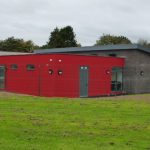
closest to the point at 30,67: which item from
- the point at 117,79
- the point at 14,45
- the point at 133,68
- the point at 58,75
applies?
the point at 58,75

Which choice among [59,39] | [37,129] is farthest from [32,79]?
[59,39]

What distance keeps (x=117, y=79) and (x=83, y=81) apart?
19.7 ft

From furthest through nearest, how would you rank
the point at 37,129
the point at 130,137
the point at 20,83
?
the point at 20,83, the point at 37,129, the point at 130,137

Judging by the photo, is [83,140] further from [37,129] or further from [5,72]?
[5,72]

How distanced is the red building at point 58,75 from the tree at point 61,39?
141 feet

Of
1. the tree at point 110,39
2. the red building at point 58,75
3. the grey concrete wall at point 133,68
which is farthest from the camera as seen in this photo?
the tree at point 110,39

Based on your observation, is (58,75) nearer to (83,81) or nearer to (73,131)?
(83,81)

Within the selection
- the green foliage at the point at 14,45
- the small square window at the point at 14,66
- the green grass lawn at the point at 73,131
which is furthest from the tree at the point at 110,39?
A: the green grass lawn at the point at 73,131

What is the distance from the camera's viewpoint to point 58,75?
3541 centimetres

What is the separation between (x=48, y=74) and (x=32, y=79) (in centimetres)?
196

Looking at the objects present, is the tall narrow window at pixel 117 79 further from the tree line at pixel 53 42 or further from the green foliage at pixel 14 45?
the green foliage at pixel 14 45

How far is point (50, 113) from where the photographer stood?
1708 cm

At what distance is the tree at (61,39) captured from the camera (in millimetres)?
83688

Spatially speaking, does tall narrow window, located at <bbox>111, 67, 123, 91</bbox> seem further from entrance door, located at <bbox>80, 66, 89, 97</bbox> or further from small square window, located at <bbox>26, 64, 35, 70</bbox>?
small square window, located at <bbox>26, 64, 35, 70</bbox>
